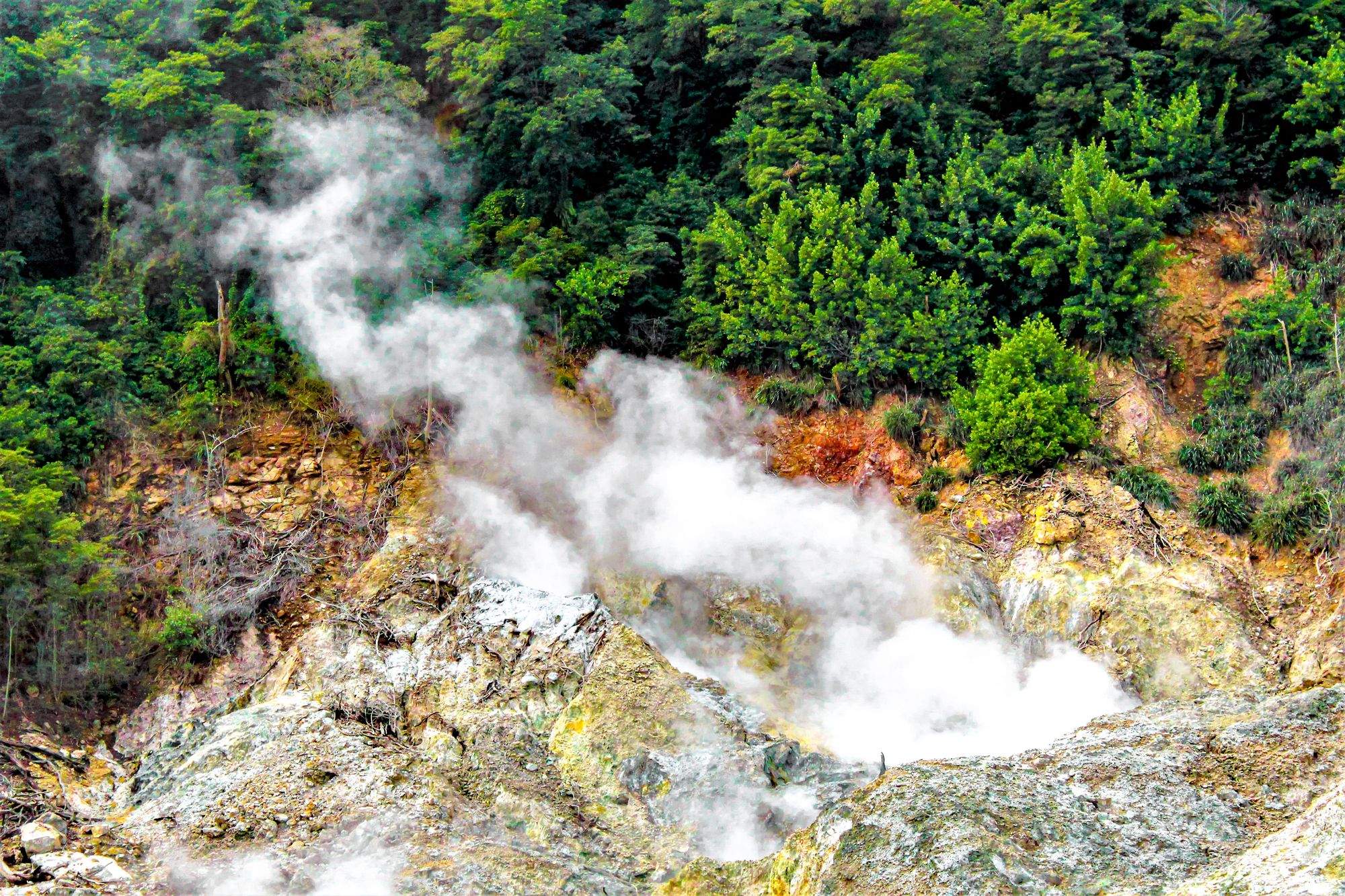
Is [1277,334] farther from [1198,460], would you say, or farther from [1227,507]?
[1227,507]

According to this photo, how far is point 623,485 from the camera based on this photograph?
1505 centimetres

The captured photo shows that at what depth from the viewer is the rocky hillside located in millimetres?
8203

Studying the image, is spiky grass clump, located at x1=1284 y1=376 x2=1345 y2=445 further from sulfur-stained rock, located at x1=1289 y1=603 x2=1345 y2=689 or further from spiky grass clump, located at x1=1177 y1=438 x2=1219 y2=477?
sulfur-stained rock, located at x1=1289 y1=603 x2=1345 y2=689

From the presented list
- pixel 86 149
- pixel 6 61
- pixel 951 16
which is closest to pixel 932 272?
pixel 951 16

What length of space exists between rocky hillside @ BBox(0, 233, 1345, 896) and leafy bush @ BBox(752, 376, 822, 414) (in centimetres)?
18

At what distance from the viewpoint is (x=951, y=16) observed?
17.7m

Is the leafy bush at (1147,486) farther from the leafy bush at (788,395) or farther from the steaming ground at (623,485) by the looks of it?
the leafy bush at (788,395)

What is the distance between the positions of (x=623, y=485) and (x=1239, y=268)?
819cm

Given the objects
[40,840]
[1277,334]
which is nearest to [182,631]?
[40,840]

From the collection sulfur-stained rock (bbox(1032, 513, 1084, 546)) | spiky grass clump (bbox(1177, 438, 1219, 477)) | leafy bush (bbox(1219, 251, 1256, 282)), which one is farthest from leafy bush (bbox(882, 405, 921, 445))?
leafy bush (bbox(1219, 251, 1256, 282))

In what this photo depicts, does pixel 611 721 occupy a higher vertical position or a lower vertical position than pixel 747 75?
lower

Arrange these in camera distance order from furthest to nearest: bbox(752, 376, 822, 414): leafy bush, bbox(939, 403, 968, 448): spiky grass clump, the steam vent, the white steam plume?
bbox(752, 376, 822, 414): leafy bush → bbox(939, 403, 968, 448): spiky grass clump → the white steam plume → the steam vent

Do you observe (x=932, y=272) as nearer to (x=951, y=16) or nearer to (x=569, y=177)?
(x=951, y=16)

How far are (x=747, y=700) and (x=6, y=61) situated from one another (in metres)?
13.1
